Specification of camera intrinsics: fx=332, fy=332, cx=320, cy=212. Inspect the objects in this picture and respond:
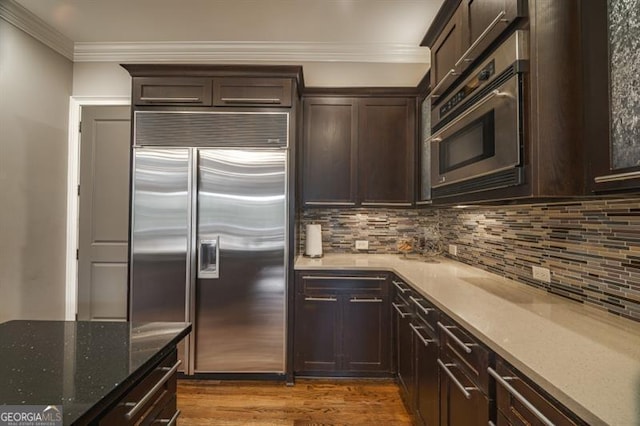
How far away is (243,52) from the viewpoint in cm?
303

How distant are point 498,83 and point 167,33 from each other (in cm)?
271

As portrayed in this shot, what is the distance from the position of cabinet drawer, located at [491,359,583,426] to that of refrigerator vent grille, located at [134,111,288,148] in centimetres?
210

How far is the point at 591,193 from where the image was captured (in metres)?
1.16

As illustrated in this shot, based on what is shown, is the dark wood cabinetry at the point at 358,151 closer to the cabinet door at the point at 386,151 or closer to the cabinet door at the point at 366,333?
the cabinet door at the point at 386,151

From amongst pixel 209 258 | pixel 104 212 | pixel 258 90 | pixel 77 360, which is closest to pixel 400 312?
pixel 209 258

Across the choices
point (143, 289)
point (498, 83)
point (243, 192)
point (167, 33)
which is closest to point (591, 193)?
point (498, 83)

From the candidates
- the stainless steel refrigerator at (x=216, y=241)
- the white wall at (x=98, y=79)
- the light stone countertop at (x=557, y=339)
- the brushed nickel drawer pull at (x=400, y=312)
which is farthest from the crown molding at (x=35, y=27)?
the brushed nickel drawer pull at (x=400, y=312)

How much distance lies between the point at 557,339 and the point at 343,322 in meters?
1.69

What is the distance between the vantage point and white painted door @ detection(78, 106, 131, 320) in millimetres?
A: 3074

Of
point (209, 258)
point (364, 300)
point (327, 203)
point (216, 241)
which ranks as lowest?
point (364, 300)

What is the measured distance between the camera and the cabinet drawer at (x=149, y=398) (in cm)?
86

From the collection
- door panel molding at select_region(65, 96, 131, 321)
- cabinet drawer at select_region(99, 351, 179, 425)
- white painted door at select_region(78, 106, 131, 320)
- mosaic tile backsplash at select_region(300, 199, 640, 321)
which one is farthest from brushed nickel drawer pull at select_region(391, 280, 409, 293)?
door panel molding at select_region(65, 96, 131, 321)

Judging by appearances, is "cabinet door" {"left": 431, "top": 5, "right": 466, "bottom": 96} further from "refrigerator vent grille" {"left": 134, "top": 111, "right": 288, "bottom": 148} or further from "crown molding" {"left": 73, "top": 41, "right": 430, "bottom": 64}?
"refrigerator vent grille" {"left": 134, "top": 111, "right": 288, "bottom": 148}

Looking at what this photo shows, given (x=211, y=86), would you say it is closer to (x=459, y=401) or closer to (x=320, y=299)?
(x=320, y=299)
